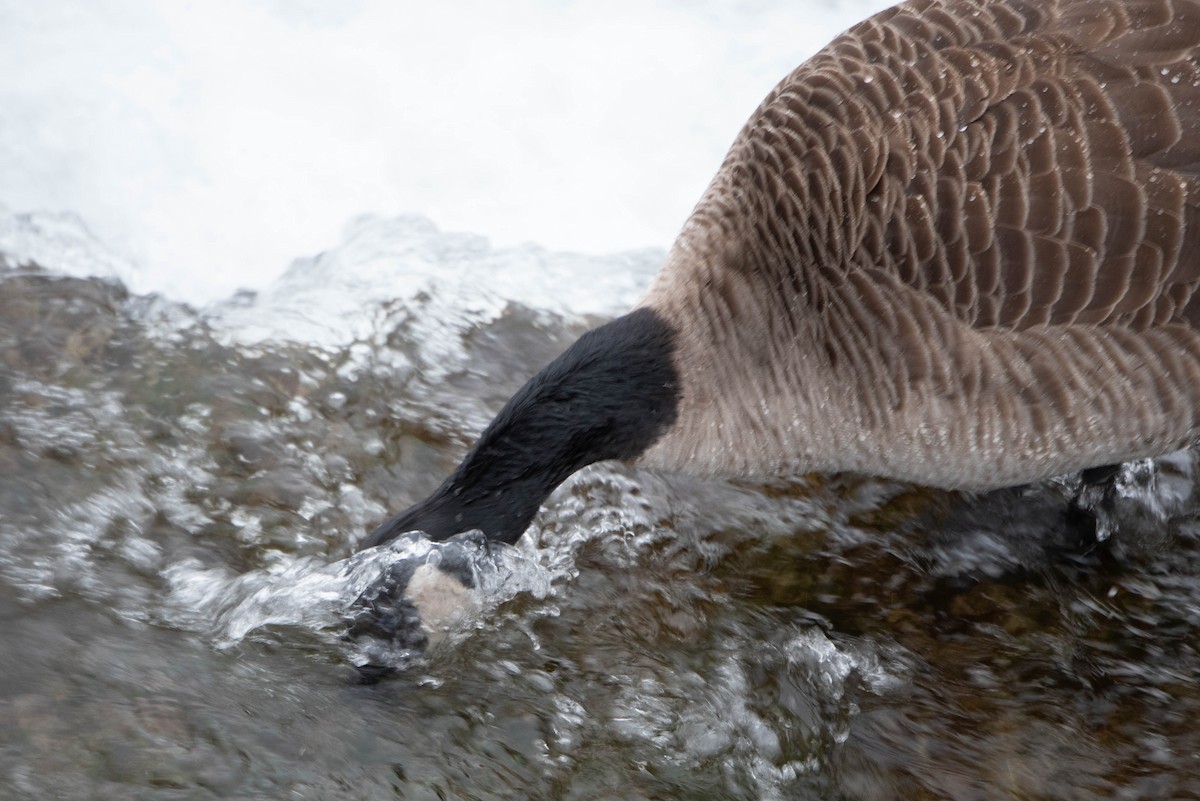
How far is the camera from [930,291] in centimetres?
351

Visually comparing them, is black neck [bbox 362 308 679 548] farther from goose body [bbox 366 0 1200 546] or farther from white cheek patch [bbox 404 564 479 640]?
white cheek patch [bbox 404 564 479 640]

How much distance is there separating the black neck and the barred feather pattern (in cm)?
12

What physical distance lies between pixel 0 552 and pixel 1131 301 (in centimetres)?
343

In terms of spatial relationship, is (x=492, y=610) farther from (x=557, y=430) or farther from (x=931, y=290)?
(x=931, y=290)

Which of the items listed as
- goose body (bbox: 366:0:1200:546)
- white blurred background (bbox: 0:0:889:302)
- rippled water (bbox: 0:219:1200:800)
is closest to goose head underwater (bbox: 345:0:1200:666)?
goose body (bbox: 366:0:1200:546)

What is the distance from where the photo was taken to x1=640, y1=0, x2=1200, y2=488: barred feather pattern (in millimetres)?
3430

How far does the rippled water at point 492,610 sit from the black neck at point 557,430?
0.74 feet

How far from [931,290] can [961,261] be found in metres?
0.12

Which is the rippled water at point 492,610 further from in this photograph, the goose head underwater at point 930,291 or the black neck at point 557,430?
the goose head underwater at point 930,291

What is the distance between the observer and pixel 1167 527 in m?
4.44

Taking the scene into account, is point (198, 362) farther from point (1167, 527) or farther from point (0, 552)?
point (1167, 527)

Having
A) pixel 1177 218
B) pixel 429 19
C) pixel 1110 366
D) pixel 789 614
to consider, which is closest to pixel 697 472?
pixel 789 614

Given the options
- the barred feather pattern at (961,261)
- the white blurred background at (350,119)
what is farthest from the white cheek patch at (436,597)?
the white blurred background at (350,119)

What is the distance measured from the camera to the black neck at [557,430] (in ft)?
11.6
